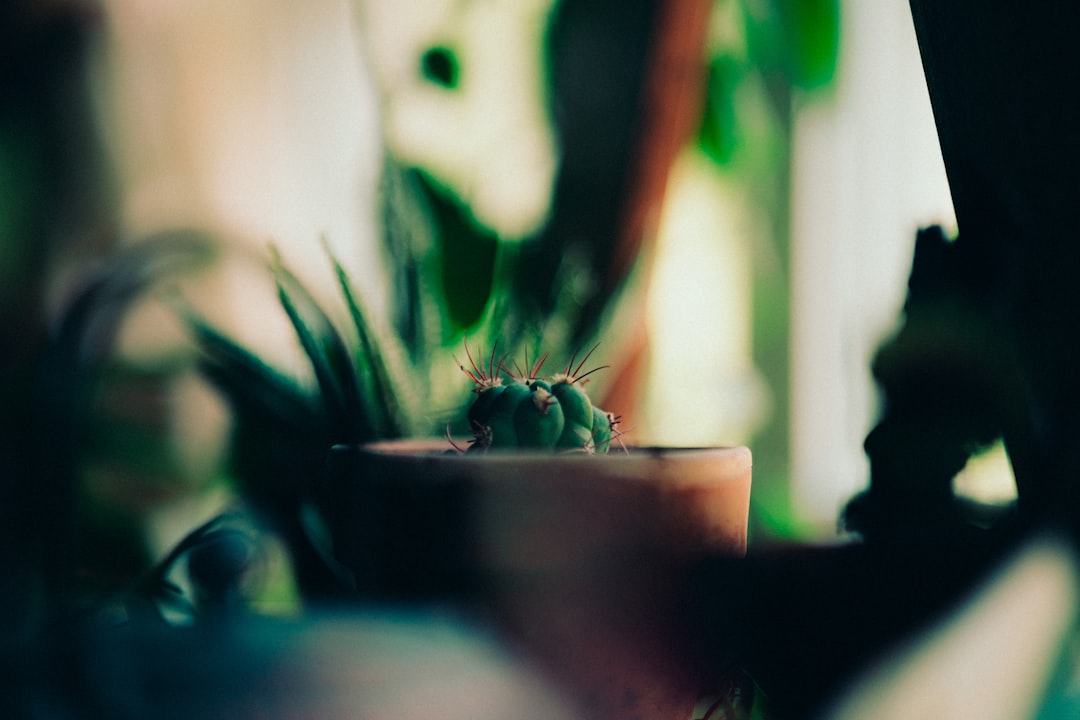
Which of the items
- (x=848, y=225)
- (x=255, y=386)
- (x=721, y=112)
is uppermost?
(x=721, y=112)

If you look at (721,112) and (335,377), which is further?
(721,112)

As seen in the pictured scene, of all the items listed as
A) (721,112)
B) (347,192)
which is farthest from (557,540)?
(721,112)

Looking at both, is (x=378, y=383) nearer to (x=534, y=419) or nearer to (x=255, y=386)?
(x=255, y=386)

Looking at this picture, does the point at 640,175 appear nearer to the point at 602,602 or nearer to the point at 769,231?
the point at 769,231

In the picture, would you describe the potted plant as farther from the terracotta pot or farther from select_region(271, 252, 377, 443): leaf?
select_region(271, 252, 377, 443): leaf

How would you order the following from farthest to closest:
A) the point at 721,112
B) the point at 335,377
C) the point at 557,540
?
the point at 721,112 → the point at 335,377 → the point at 557,540

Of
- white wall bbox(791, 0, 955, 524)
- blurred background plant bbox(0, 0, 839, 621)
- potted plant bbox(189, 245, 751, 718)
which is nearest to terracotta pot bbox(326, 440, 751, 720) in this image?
potted plant bbox(189, 245, 751, 718)

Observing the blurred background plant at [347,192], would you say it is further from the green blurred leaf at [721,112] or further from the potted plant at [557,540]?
the potted plant at [557,540]

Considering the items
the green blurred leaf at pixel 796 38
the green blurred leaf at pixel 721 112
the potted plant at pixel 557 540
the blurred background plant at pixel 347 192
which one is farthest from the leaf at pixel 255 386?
the green blurred leaf at pixel 796 38
